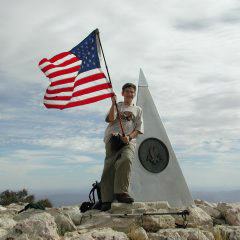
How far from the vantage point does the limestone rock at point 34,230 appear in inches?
201

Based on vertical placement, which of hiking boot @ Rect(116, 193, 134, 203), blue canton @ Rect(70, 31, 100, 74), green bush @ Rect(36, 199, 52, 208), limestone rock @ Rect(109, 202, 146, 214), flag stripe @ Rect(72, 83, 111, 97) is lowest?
limestone rock @ Rect(109, 202, 146, 214)

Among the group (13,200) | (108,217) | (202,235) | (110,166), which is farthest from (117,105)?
(13,200)

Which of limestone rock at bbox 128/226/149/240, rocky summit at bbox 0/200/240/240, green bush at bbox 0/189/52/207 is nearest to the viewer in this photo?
rocky summit at bbox 0/200/240/240

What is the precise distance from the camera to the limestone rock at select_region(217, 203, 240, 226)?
23.9 ft

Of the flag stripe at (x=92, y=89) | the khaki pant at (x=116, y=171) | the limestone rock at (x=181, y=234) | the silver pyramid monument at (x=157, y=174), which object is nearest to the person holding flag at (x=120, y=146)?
the khaki pant at (x=116, y=171)

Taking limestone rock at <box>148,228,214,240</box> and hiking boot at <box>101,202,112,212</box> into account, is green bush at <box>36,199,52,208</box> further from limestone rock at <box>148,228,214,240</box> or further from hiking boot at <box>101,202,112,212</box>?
→ limestone rock at <box>148,228,214,240</box>

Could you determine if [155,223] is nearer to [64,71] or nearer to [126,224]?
[126,224]

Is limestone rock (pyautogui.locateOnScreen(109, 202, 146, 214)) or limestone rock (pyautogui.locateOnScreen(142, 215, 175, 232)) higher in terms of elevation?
limestone rock (pyautogui.locateOnScreen(109, 202, 146, 214))

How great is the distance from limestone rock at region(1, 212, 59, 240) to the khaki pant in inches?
78.4

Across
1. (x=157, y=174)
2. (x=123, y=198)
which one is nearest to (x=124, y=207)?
(x=123, y=198)

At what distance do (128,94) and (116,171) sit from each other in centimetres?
135

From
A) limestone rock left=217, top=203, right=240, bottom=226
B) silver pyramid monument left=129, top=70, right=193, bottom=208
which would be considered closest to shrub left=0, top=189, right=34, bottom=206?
silver pyramid monument left=129, top=70, right=193, bottom=208

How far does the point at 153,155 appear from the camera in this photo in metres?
9.21

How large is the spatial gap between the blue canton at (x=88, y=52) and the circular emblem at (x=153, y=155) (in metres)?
2.35
